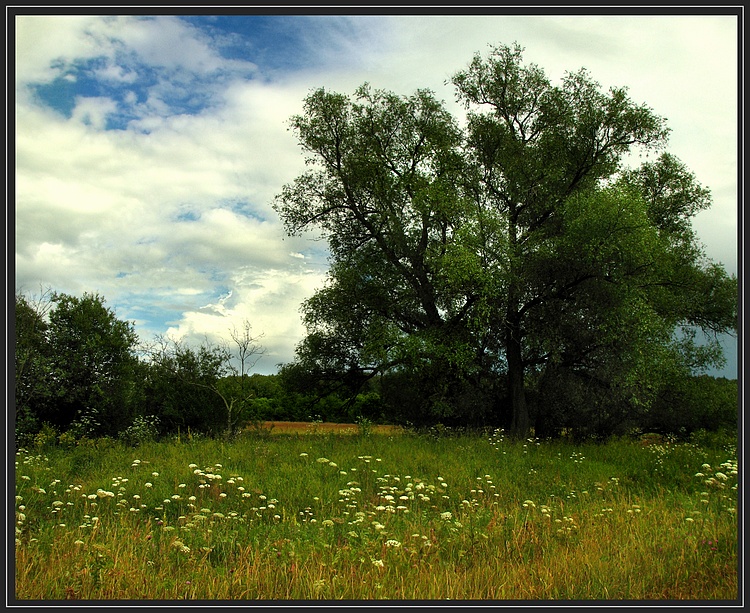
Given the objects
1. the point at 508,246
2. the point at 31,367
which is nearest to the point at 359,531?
the point at 508,246


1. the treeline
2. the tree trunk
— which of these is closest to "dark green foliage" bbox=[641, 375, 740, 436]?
the treeline

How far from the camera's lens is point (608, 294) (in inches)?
755

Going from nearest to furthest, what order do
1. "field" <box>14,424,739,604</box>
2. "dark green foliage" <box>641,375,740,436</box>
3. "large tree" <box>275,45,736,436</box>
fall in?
"field" <box>14,424,739,604</box> → "large tree" <box>275,45,736,436</box> → "dark green foliage" <box>641,375,740,436</box>

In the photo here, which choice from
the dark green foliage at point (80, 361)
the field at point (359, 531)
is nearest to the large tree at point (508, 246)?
the field at point (359, 531)

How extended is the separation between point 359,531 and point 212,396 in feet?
82.2

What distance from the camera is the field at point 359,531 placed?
5.12m

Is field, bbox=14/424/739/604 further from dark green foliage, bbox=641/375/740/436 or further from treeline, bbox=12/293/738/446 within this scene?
dark green foliage, bbox=641/375/740/436

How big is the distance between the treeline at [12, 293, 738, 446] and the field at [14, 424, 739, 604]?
694 cm

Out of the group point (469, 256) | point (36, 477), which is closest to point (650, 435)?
point (469, 256)

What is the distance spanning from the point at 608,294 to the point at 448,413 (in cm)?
703

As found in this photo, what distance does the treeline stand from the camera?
881 inches

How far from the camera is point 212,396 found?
3064cm

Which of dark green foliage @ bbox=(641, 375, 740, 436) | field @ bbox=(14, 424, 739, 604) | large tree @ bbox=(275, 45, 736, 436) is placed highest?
large tree @ bbox=(275, 45, 736, 436)

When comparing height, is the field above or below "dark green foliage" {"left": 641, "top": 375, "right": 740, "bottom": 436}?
above
